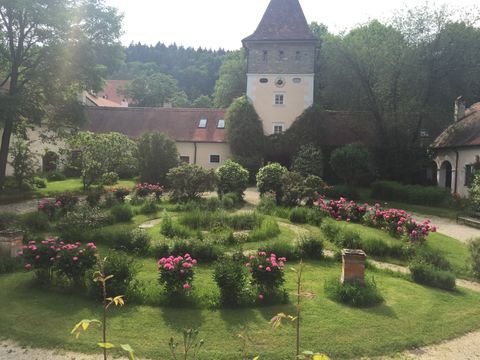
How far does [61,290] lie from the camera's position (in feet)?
23.5

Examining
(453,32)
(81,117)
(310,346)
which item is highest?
(453,32)

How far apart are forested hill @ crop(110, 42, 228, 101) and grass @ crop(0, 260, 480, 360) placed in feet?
206

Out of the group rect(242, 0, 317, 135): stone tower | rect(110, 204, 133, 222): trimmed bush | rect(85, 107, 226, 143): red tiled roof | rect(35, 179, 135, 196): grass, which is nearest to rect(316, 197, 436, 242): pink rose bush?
rect(110, 204, 133, 222): trimmed bush

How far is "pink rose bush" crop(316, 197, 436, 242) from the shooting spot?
1119cm

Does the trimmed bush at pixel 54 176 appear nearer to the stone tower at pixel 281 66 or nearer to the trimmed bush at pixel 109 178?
the trimmed bush at pixel 109 178

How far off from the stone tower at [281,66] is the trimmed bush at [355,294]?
78.1 ft

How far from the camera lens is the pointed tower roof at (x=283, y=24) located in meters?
29.5

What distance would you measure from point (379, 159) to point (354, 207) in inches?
578

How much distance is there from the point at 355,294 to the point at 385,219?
251 inches

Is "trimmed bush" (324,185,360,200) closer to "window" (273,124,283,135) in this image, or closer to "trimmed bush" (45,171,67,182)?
"window" (273,124,283,135)

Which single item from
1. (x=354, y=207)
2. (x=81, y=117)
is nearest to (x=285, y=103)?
(x=81, y=117)

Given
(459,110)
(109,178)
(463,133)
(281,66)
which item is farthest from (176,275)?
(281,66)

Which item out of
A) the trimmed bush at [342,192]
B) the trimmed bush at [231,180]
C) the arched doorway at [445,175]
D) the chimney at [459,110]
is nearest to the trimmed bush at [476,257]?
the trimmed bush at [231,180]

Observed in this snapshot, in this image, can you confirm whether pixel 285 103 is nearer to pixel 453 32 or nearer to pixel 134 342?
pixel 453 32
